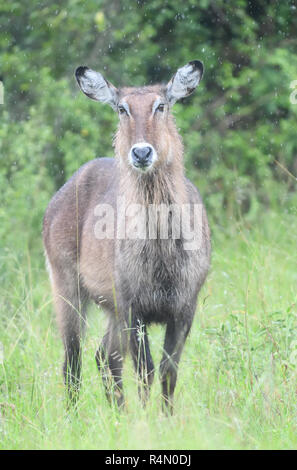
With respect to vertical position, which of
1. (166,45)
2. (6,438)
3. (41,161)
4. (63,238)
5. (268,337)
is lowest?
(6,438)

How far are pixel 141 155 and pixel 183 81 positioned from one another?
848mm

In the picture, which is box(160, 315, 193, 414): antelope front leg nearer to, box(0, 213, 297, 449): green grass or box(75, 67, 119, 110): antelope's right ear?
box(0, 213, 297, 449): green grass

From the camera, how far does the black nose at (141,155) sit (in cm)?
425

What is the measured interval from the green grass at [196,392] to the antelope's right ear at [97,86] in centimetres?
141

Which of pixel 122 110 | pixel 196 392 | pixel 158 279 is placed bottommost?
pixel 196 392

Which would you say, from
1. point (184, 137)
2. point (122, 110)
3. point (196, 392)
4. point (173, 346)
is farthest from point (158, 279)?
point (184, 137)

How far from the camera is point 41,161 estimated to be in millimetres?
8531

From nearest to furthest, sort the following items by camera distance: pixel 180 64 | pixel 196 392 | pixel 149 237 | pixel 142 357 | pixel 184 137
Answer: pixel 196 392 < pixel 142 357 < pixel 149 237 < pixel 184 137 < pixel 180 64

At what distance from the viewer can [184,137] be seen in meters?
8.67

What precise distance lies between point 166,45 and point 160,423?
6.18 metres

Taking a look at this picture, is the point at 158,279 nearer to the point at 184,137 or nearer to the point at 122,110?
the point at 122,110

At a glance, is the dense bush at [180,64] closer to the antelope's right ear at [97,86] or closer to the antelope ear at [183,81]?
the antelope's right ear at [97,86]
